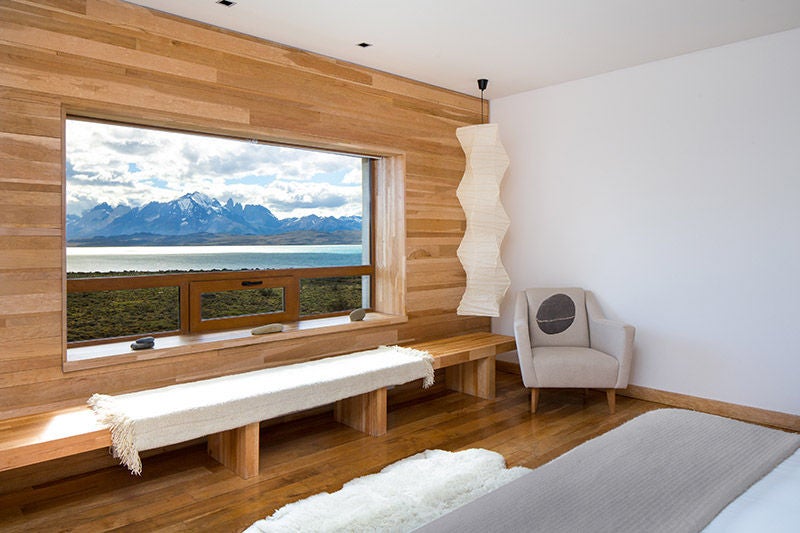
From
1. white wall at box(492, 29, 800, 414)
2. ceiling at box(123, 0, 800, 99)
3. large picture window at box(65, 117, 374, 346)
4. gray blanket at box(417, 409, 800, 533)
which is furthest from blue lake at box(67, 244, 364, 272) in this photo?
gray blanket at box(417, 409, 800, 533)

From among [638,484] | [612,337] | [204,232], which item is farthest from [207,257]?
[638,484]

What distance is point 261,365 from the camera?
3.58m

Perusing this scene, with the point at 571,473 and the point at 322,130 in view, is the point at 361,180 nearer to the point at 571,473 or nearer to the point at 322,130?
the point at 322,130

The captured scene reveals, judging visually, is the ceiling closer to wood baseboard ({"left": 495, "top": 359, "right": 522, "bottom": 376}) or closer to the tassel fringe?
the tassel fringe

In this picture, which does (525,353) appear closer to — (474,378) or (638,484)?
(474,378)

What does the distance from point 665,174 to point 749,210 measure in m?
0.62

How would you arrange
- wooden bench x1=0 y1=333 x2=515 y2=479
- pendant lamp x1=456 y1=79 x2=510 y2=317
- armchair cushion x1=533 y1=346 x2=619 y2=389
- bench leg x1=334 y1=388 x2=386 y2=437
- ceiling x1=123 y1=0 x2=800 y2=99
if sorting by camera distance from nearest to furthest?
wooden bench x1=0 y1=333 x2=515 y2=479 → ceiling x1=123 y1=0 x2=800 y2=99 → bench leg x1=334 y1=388 x2=386 y2=437 → armchair cushion x1=533 y1=346 x2=619 y2=389 → pendant lamp x1=456 y1=79 x2=510 y2=317

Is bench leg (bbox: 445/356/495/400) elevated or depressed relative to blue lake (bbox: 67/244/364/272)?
depressed

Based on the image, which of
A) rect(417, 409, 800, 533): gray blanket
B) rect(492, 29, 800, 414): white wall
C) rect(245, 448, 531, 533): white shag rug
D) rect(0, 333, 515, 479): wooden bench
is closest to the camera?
rect(417, 409, 800, 533): gray blanket

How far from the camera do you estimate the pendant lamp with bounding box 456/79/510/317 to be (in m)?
4.59

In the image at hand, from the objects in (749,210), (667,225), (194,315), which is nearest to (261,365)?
(194,315)

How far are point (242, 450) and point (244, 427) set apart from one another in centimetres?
12

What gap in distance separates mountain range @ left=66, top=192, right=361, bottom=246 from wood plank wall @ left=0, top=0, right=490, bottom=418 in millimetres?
425

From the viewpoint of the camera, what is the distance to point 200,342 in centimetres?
330
